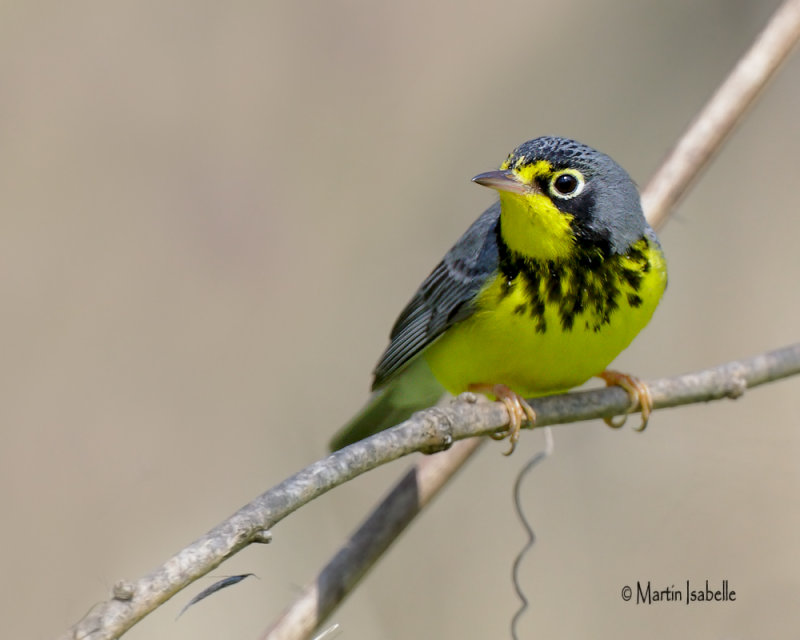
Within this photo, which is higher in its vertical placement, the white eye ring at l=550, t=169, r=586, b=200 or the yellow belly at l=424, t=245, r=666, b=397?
the white eye ring at l=550, t=169, r=586, b=200

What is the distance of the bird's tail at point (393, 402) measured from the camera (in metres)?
5.96

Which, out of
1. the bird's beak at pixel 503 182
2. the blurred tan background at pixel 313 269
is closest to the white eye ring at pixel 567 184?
the bird's beak at pixel 503 182

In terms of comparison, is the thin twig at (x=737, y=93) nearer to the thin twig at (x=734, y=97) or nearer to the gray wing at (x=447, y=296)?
the thin twig at (x=734, y=97)

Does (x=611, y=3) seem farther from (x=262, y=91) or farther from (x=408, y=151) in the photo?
(x=262, y=91)

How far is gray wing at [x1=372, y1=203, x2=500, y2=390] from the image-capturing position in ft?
16.9

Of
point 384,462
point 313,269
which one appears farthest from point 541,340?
point 313,269

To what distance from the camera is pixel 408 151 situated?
28.7 ft

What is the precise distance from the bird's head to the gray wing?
0.29 metres

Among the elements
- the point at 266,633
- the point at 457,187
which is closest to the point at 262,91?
the point at 457,187

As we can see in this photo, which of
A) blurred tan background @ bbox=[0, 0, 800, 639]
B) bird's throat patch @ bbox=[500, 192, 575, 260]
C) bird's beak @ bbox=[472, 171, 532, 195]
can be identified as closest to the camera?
bird's beak @ bbox=[472, 171, 532, 195]

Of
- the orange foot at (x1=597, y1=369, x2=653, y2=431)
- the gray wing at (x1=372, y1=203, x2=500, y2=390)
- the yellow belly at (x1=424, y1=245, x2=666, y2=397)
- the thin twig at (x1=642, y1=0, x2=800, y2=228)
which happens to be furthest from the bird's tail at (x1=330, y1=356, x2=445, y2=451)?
the thin twig at (x1=642, y1=0, x2=800, y2=228)

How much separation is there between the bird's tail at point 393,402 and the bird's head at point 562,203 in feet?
4.32

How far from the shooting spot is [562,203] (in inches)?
187

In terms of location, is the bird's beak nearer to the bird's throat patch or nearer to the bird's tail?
the bird's throat patch
